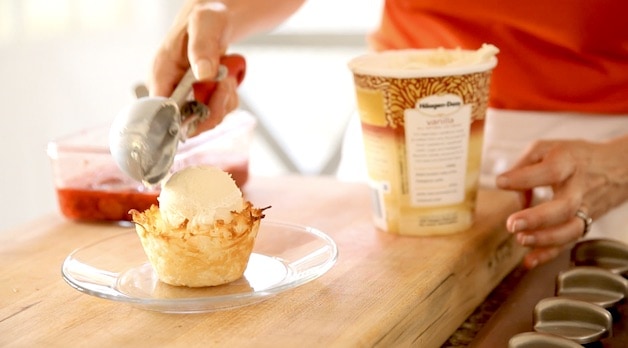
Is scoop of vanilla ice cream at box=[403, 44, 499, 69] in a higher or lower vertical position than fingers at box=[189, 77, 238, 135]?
higher

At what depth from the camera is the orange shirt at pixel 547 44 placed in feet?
4.06

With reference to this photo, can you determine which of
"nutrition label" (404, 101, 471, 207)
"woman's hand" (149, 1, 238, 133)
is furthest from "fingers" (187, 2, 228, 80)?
"nutrition label" (404, 101, 471, 207)

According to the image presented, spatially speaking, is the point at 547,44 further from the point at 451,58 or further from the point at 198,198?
the point at 198,198

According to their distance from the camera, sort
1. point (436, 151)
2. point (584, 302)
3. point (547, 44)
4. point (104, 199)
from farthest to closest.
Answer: point (547, 44) < point (104, 199) < point (436, 151) < point (584, 302)

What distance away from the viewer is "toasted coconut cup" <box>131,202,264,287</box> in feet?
2.79

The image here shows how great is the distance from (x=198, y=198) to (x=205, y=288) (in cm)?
8

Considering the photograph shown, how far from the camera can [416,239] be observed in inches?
40.0

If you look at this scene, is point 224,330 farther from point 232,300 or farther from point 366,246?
point 366,246

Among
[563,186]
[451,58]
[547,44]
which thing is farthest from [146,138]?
[547,44]

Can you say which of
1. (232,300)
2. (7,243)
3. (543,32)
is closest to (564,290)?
(232,300)

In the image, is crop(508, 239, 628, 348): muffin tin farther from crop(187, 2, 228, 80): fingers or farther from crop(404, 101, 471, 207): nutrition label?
crop(187, 2, 228, 80): fingers

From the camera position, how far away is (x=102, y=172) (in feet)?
3.76

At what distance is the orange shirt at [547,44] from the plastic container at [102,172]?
34 cm

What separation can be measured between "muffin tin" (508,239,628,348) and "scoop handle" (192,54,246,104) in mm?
448
